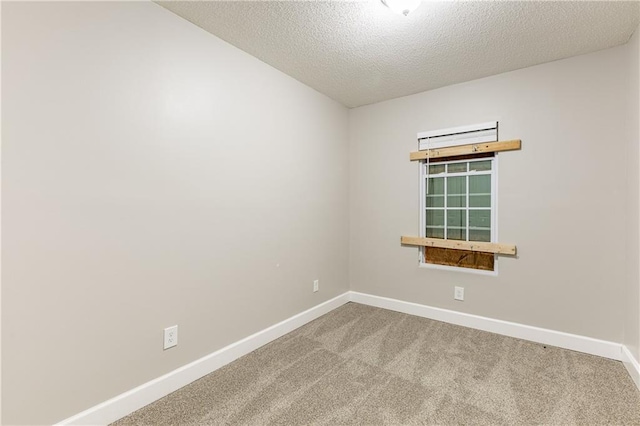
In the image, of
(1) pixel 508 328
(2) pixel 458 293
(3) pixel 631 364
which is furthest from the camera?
(2) pixel 458 293

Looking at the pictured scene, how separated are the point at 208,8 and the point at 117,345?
6.80 ft

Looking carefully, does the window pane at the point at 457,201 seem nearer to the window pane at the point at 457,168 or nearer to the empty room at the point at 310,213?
the empty room at the point at 310,213

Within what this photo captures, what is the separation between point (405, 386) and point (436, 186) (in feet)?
6.47

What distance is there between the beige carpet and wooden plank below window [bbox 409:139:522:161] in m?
1.71

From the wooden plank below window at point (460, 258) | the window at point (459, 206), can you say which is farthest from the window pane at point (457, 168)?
the wooden plank below window at point (460, 258)

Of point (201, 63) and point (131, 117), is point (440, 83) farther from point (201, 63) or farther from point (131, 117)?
point (131, 117)

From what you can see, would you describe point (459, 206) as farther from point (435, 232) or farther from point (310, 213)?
point (310, 213)

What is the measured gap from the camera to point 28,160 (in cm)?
132

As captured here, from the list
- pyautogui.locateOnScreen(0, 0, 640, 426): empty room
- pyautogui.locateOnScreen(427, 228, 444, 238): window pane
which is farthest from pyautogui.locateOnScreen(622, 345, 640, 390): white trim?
pyautogui.locateOnScreen(427, 228, 444, 238): window pane

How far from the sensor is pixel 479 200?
2834 millimetres

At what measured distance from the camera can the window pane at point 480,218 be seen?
9.13 feet

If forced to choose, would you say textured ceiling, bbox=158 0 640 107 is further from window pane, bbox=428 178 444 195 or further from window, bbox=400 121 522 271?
window pane, bbox=428 178 444 195

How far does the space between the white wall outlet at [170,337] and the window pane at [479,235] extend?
106 inches

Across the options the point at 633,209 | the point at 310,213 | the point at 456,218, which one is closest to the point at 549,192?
the point at 633,209
